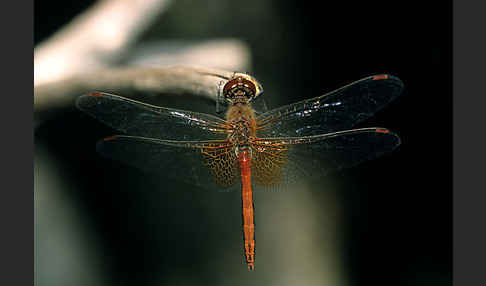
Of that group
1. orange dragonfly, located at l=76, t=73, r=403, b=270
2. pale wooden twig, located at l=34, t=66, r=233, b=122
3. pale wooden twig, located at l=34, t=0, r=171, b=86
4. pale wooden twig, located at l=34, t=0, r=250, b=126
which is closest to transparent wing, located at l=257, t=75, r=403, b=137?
orange dragonfly, located at l=76, t=73, r=403, b=270

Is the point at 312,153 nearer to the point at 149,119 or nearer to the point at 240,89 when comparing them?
the point at 240,89

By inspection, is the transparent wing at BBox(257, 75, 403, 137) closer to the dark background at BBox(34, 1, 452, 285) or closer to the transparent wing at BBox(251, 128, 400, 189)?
the transparent wing at BBox(251, 128, 400, 189)

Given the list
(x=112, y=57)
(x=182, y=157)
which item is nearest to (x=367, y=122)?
(x=182, y=157)

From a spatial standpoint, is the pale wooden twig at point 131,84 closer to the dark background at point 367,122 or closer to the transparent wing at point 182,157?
the transparent wing at point 182,157

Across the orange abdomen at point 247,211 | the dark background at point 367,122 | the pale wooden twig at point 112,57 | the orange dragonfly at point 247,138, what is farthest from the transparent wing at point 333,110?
the dark background at point 367,122

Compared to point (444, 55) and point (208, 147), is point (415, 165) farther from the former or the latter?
point (208, 147)
